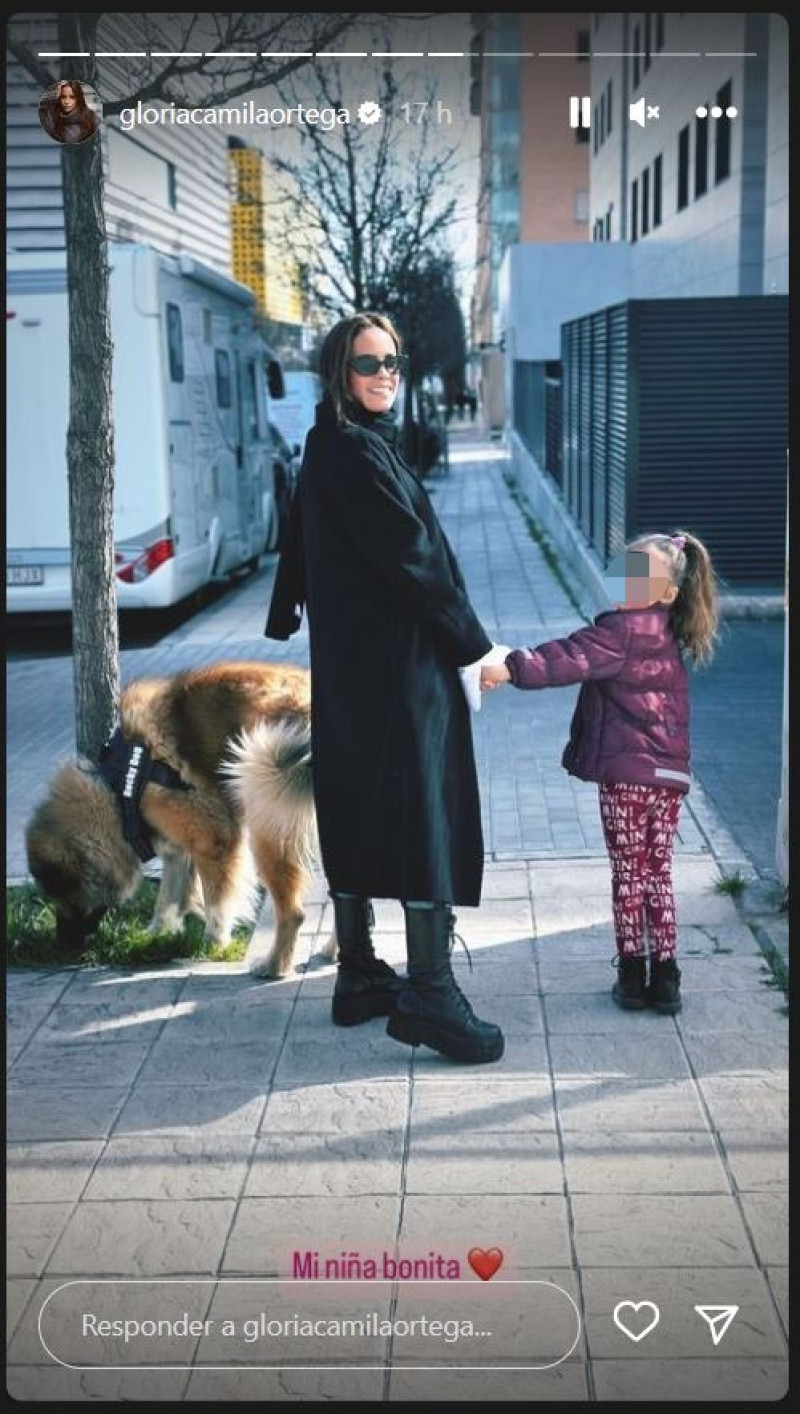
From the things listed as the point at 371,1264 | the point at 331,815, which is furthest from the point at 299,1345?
the point at 331,815

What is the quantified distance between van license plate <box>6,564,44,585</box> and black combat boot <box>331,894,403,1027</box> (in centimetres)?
797

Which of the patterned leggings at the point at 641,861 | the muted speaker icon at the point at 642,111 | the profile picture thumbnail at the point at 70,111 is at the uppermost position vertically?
the muted speaker icon at the point at 642,111

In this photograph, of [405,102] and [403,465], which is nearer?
[405,102]

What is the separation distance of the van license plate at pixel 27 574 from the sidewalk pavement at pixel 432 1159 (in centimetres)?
690

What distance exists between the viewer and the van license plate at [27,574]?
12109 mm

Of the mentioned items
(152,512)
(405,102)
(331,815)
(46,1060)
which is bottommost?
(46,1060)

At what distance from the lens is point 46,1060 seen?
4477mm

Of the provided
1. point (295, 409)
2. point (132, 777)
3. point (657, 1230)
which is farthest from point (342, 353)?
point (295, 409)

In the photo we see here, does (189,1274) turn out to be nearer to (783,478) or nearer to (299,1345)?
(299,1345)

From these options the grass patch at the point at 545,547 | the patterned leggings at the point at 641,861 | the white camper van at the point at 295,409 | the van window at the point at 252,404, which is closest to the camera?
the patterned leggings at the point at 641,861

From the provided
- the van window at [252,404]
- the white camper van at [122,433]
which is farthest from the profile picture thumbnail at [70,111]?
the van window at [252,404]

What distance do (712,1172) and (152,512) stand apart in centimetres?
941

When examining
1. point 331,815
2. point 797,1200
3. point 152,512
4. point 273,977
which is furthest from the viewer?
point 152,512

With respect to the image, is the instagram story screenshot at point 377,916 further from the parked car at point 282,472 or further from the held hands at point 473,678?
the parked car at point 282,472
